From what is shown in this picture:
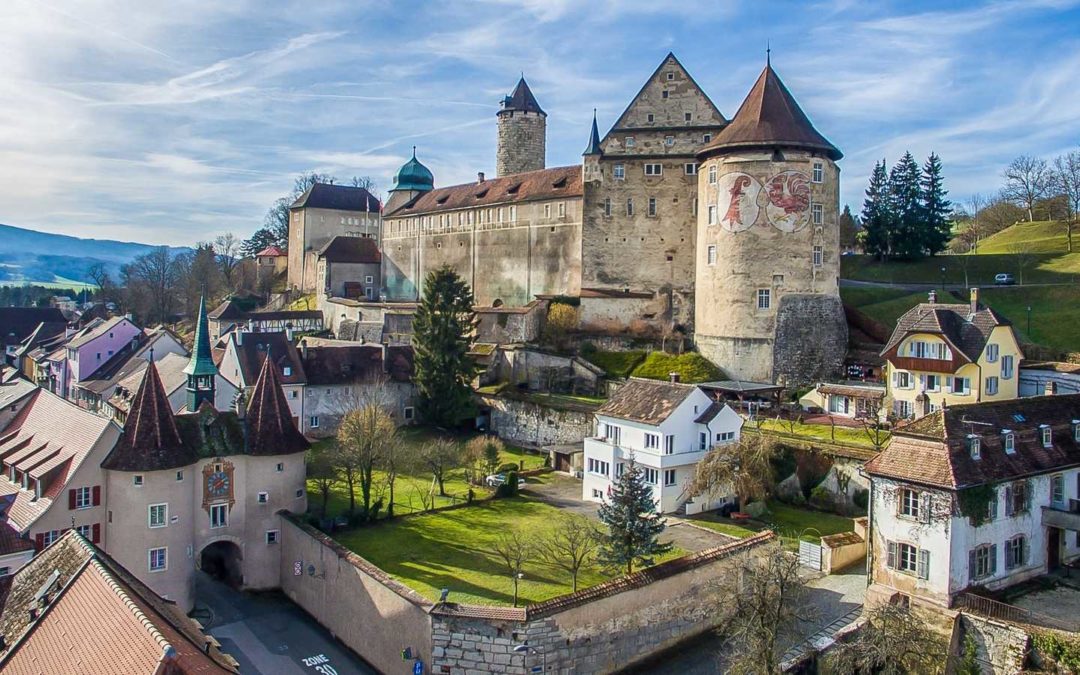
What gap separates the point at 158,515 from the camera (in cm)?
2781

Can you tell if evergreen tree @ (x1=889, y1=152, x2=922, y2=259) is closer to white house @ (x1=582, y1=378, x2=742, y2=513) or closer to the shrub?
the shrub

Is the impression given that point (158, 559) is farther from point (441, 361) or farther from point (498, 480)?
point (441, 361)

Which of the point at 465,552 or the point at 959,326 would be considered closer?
the point at 465,552

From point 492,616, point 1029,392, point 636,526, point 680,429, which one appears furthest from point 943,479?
point 1029,392

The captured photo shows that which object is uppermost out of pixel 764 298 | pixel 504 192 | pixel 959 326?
pixel 504 192

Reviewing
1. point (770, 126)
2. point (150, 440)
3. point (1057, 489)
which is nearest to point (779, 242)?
point (770, 126)

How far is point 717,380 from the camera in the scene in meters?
41.9

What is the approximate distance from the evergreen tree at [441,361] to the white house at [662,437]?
12.5 meters

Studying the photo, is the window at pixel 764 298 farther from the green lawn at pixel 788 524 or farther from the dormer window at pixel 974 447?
the dormer window at pixel 974 447

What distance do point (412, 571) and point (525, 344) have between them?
23423 mm

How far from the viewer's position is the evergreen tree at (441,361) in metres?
43.7

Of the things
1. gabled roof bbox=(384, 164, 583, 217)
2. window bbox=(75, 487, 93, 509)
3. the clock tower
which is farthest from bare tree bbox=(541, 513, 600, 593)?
gabled roof bbox=(384, 164, 583, 217)

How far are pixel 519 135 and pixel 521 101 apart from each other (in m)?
2.98

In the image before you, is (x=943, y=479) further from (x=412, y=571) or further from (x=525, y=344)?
(x=525, y=344)
